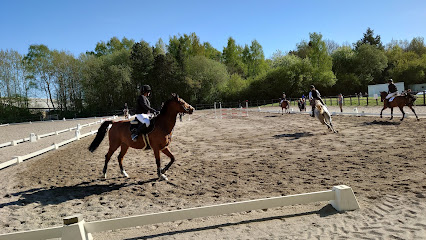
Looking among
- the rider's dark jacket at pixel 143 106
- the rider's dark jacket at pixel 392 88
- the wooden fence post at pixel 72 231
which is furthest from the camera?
the rider's dark jacket at pixel 392 88

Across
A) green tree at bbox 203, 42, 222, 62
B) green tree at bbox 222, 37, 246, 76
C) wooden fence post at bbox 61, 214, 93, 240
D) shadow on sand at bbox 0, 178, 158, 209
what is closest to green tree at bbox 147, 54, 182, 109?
green tree at bbox 203, 42, 222, 62

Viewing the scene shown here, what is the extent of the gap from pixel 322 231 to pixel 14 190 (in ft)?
22.5

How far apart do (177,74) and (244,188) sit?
159ft

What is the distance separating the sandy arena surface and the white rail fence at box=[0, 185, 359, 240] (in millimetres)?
218

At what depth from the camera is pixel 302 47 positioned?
7112cm

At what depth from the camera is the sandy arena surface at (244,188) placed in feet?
12.6

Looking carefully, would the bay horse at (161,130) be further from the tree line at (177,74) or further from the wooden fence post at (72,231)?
the tree line at (177,74)

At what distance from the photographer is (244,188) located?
5633mm

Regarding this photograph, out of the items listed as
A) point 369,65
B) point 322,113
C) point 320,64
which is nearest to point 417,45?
point 369,65

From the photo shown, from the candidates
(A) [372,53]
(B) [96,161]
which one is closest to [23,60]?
(B) [96,161]

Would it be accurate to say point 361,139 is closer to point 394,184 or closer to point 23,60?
point 394,184

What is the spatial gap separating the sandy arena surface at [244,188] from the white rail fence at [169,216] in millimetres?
218

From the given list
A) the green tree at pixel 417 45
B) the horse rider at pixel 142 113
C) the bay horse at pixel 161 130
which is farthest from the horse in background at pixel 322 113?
the green tree at pixel 417 45

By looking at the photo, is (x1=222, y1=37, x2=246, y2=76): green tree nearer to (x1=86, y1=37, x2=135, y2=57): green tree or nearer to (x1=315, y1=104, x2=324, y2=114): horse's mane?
(x1=86, y1=37, x2=135, y2=57): green tree
